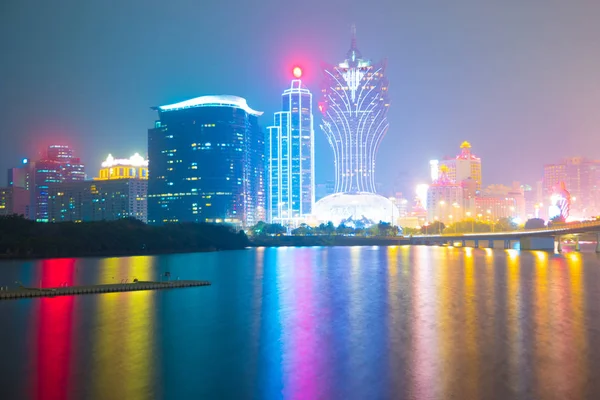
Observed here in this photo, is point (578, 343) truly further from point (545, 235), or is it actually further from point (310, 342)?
point (545, 235)

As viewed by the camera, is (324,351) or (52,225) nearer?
(324,351)

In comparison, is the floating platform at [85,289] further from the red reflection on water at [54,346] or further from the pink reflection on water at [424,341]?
the pink reflection on water at [424,341]

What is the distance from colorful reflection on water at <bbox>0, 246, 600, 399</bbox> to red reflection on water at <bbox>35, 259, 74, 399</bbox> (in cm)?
7

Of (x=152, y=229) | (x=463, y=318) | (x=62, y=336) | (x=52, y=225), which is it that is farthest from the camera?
(x=152, y=229)

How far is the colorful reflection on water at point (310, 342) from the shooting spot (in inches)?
995

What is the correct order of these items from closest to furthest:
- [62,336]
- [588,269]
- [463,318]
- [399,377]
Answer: [399,377] → [62,336] → [463,318] → [588,269]

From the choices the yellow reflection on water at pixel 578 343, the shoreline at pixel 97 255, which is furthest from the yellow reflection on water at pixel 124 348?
the shoreline at pixel 97 255

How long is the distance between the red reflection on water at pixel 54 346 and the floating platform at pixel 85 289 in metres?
1.25

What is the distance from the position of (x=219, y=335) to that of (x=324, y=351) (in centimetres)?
751

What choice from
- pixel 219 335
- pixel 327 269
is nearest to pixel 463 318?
pixel 219 335

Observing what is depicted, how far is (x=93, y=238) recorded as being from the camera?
120 m

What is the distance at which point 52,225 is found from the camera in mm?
124125

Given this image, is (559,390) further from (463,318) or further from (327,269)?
(327,269)

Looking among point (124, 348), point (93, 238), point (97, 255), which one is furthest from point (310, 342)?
point (93, 238)
